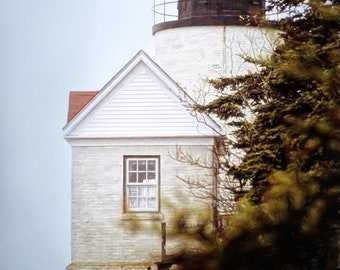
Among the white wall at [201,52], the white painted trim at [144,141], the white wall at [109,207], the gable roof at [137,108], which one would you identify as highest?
the white wall at [201,52]

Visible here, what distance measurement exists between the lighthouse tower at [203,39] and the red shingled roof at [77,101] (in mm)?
1550

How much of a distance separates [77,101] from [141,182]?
3.87 ft

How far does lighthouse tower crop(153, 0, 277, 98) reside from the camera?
413 inches

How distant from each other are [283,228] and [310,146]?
51 centimetres

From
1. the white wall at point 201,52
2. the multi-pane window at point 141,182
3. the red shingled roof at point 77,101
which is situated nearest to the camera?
the multi-pane window at point 141,182

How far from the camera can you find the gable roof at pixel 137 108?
8906 millimetres

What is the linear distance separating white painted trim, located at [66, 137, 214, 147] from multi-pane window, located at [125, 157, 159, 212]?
0.19 metres

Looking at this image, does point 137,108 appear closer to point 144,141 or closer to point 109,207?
point 144,141

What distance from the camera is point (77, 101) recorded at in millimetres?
9250

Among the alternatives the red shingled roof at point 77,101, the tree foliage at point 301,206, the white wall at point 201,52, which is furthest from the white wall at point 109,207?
the tree foliage at point 301,206

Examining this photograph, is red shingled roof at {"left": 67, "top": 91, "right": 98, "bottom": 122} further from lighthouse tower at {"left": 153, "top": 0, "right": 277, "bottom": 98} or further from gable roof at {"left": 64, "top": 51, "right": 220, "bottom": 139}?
lighthouse tower at {"left": 153, "top": 0, "right": 277, "bottom": 98}

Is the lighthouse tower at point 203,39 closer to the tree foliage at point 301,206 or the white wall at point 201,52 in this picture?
the white wall at point 201,52

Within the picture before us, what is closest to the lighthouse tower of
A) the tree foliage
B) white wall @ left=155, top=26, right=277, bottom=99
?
white wall @ left=155, top=26, right=277, bottom=99

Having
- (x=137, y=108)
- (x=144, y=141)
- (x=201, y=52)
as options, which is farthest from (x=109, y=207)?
(x=201, y=52)
